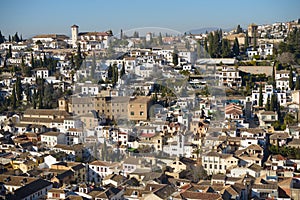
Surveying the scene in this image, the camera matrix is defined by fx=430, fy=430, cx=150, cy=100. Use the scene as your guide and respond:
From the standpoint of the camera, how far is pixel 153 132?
5.27m

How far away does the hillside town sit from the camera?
169 inches

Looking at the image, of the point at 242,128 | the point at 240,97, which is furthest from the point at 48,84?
the point at 242,128

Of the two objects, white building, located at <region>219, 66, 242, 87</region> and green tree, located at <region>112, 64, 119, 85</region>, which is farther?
white building, located at <region>219, 66, 242, 87</region>

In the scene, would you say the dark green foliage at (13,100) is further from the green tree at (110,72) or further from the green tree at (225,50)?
the green tree at (225,50)

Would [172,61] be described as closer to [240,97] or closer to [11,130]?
[240,97]

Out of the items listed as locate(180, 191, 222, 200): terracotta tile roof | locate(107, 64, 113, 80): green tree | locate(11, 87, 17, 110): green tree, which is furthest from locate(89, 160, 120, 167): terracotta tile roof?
locate(11, 87, 17, 110): green tree

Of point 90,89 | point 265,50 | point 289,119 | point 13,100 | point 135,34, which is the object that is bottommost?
point 289,119

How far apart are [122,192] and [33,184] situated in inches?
35.8

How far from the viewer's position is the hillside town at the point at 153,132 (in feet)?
14.1

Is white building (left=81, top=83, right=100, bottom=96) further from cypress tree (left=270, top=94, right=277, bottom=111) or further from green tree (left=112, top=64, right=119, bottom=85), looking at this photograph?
cypress tree (left=270, top=94, right=277, bottom=111)

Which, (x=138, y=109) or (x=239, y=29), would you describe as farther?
(x=239, y=29)

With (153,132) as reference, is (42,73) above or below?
above

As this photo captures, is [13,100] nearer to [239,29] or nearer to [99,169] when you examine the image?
[99,169]

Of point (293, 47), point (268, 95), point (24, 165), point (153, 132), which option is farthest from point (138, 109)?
point (293, 47)
